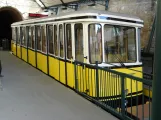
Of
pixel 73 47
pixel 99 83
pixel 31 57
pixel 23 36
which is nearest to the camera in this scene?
pixel 99 83

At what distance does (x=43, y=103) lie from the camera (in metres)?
5.91

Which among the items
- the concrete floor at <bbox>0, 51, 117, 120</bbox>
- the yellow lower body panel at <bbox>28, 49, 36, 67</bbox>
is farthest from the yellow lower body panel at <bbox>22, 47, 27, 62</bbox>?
the concrete floor at <bbox>0, 51, 117, 120</bbox>

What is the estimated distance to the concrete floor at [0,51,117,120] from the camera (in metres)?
5.00

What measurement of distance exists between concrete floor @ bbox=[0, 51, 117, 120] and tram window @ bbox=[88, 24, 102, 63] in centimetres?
116

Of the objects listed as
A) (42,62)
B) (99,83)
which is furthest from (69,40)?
(42,62)

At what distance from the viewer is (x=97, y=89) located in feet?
19.4

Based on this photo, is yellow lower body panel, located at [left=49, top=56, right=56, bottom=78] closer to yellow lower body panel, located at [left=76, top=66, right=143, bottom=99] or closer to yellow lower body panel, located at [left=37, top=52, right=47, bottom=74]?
yellow lower body panel, located at [left=37, top=52, right=47, bottom=74]

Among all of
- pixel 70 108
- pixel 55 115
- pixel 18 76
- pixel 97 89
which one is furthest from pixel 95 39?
pixel 18 76

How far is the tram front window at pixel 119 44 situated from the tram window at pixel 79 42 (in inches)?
27.6

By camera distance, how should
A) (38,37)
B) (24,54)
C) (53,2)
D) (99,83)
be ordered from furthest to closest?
(53,2), (24,54), (38,37), (99,83)

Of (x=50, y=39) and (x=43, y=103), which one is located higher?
(x=50, y=39)

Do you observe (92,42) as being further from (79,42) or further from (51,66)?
(51,66)

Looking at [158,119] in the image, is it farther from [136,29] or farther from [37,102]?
[136,29]

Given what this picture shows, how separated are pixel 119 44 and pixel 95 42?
869mm
